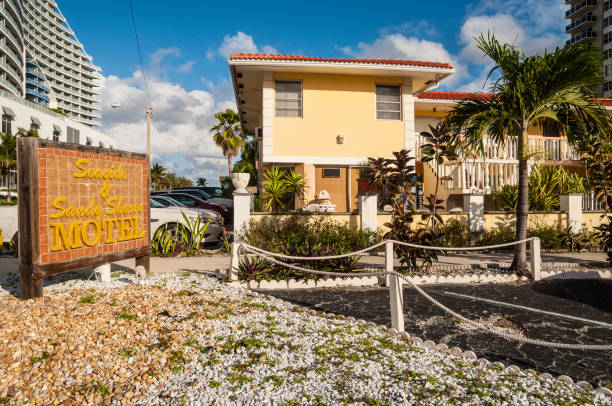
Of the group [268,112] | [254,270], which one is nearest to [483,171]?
[268,112]

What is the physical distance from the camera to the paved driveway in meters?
4.24

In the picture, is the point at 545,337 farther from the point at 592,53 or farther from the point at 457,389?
the point at 592,53

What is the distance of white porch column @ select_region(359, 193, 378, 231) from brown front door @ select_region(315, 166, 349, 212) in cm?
381

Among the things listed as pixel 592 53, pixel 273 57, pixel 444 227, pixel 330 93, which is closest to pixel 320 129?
pixel 330 93

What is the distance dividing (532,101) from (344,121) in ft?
24.9

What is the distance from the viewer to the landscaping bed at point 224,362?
3.24m

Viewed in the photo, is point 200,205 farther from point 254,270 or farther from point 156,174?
point 156,174

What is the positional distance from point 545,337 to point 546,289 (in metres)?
2.96

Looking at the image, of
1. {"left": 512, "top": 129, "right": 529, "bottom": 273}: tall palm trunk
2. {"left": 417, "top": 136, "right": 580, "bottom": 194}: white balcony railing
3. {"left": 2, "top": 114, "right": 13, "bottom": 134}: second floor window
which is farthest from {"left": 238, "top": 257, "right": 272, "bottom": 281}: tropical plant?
{"left": 2, "top": 114, "right": 13, "bottom": 134}: second floor window

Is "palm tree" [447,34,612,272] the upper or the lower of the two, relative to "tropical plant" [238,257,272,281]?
upper

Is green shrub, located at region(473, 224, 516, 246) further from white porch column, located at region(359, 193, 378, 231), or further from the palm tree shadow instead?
white porch column, located at region(359, 193, 378, 231)

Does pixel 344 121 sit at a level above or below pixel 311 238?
above

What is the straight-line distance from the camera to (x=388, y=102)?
15.0 meters

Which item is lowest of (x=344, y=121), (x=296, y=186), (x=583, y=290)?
(x=583, y=290)
